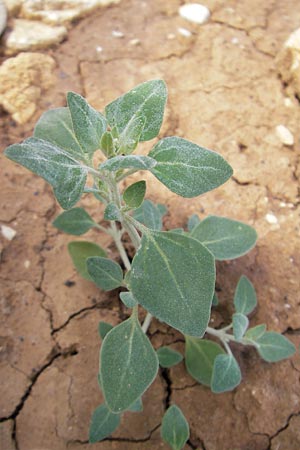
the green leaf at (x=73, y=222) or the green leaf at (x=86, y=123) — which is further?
the green leaf at (x=73, y=222)

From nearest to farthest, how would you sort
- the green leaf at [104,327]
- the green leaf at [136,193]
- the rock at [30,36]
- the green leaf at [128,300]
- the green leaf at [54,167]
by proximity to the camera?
the green leaf at [54,167], the green leaf at [136,193], the green leaf at [128,300], the green leaf at [104,327], the rock at [30,36]

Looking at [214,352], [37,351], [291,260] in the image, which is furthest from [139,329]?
[291,260]

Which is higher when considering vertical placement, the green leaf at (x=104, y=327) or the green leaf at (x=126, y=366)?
the green leaf at (x=126, y=366)

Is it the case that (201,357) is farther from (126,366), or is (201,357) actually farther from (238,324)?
(126,366)

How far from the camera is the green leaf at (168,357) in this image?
2.18 meters

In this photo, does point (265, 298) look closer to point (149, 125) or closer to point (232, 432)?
point (232, 432)

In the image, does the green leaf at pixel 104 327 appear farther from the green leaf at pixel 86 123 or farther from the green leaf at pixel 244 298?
the green leaf at pixel 86 123

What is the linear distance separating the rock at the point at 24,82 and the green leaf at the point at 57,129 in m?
1.01

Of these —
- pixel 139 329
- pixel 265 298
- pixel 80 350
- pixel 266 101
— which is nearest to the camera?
pixel 139 329

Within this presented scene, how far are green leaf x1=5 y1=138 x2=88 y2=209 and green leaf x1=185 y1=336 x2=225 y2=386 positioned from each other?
1.04 metres

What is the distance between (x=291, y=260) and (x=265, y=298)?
27 cm

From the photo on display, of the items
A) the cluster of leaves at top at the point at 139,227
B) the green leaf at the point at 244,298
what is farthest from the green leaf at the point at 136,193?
the green leaf at the point at 244,298

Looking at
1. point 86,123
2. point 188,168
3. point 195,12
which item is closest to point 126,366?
point 188,168

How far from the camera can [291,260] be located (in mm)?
2555
